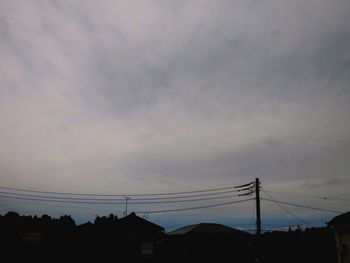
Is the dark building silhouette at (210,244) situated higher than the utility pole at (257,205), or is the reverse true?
the utility pole at (257,205)

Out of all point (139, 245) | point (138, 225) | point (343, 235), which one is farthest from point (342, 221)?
point (138, 225)

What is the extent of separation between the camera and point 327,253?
40.8 meters

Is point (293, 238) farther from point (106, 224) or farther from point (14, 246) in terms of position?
point (14, 246)

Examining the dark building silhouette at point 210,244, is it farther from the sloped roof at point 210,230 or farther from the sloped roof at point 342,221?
the sloped roof at point 342,221

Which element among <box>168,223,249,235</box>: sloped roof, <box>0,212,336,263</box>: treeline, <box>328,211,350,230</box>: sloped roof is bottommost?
<box>0,212,336,263</box>: treeline

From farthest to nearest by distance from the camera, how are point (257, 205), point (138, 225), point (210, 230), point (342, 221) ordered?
point (138, 225) < point (210, 230) < point (257, 205) < point (342, 221)

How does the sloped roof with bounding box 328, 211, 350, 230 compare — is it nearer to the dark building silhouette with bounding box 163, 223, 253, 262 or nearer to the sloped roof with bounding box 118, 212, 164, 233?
the dark building silhouette with bounding box 163, 223, 253, 262

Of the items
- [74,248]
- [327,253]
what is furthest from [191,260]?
[327,253]

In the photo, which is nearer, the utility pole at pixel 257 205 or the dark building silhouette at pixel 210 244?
the utility pole at pixel 257 205

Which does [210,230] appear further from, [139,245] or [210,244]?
[139,245]

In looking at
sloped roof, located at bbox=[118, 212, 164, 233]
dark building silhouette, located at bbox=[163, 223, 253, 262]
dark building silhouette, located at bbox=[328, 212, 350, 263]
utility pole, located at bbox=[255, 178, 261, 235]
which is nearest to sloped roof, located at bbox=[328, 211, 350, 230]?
dark building silhouette, located at bbox=[328, 212, 350, 263]

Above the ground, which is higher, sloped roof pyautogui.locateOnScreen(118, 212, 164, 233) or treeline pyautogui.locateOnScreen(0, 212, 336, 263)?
sloped roof pyautogui.locateOnScreen(118, 212, 164, 233)

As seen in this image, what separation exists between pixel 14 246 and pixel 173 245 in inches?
677

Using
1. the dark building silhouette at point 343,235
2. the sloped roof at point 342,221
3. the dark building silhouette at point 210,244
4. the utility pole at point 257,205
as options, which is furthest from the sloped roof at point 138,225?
the dark building silhouette at point 343,235
